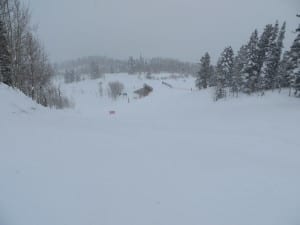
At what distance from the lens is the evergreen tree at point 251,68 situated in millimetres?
29141

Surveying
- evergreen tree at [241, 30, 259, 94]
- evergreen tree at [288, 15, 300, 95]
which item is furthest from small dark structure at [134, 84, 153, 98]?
evergreen tree at [288, 15, 300, 95]

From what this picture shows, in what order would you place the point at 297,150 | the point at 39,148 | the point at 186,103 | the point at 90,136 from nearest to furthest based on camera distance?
the point at 39,148
the point at 90,136
the point at 297,150
the point at 186,103

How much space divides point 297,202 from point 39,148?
666 centimetres

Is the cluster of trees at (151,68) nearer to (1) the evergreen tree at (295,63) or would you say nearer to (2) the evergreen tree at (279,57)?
(2) the evergreen tree at (279,57)

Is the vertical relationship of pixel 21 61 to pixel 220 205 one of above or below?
above

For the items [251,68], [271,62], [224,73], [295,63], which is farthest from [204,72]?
[295,63]

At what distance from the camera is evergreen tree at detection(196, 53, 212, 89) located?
130 feet

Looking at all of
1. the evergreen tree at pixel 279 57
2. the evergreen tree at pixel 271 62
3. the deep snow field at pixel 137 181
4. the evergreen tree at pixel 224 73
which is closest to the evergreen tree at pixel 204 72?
the evergreen tree at pixel 224 73

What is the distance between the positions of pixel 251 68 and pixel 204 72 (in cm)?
1273

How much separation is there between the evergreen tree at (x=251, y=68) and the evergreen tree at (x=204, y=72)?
10.3 meters

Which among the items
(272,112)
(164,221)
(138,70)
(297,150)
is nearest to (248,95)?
(272,112)

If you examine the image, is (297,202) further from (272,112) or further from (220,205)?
(272,112)

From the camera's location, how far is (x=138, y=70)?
132 meters

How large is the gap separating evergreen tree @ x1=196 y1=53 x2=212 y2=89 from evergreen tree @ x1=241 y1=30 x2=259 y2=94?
10.3 m
